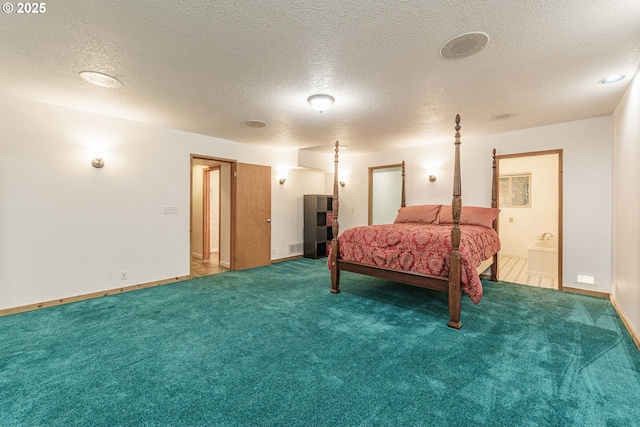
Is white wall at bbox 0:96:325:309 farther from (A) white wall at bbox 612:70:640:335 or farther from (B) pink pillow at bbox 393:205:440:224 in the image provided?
(A) white wall at bbox 612:70:640:335

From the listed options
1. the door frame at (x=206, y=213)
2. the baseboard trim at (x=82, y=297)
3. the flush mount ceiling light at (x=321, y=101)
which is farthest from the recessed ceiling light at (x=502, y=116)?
the door frame at (x=206, y=213)

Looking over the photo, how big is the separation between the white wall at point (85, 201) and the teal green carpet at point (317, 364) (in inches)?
21.7

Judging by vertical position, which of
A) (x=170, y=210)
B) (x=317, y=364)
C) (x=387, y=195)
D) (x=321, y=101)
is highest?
(x=321, y=101)

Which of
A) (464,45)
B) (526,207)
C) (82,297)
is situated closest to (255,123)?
(464,45)

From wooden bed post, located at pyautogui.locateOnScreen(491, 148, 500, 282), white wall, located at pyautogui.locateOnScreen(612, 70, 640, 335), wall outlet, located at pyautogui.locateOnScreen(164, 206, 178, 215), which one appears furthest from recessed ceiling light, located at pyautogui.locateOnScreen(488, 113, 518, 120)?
wall outlet, located at pyautogui.locateOnScreen(164, 206, 178, 215)

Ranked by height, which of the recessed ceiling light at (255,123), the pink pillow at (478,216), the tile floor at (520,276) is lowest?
the tile floor at (520,276)

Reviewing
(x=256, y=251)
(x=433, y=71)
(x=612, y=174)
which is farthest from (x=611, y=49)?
(x=256, y=251)

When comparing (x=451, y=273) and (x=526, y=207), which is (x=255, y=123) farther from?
(x=526, y=207)

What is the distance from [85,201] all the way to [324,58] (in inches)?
144

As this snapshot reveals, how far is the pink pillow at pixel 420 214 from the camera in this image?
15.9 ft

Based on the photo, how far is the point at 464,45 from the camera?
2.05m

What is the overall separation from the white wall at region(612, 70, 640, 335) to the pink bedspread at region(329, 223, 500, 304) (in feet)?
4.21

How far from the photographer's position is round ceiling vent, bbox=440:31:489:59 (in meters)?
1.96

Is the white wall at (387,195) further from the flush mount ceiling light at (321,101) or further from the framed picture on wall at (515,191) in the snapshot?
the flush mount ceiling light at (321,101)
